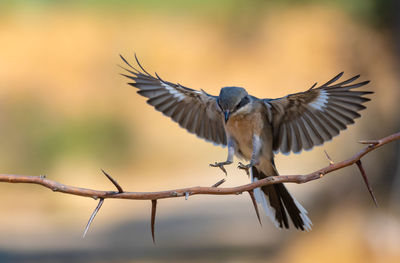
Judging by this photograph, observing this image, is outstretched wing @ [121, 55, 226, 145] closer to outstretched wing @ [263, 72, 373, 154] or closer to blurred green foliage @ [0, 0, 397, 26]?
outstretched wing @ [263, 72, 373, 154]

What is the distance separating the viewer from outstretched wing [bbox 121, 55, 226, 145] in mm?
4363

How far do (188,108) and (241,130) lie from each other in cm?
49

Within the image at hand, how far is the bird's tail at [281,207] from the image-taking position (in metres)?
4.12

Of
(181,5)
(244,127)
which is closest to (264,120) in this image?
(244,127)

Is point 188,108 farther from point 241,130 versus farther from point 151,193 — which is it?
point 151,193

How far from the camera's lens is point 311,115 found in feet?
13.4

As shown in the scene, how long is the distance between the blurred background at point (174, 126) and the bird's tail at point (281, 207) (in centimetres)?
384

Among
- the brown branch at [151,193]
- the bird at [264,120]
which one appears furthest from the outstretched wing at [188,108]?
the brown branch at [151,193]

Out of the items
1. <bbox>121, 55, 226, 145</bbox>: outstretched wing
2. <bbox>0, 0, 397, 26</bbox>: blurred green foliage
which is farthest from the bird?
<bbox>0, 0, 397, 26</bbox>: blurred green foliage

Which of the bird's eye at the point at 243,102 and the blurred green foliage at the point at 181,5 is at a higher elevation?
the blurred green foliage at the point at 181,5

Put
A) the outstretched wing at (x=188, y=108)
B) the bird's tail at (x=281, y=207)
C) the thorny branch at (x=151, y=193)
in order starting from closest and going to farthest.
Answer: the thorny branch at (x=151, y=193) → the bird's tail at (x=281, y=207) → the outstretched wing at (x=188, y=108)

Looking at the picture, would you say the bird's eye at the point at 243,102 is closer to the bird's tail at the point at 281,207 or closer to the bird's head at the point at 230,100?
the bird's head at the point at 230,100

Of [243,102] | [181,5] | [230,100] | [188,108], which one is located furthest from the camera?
[181,5]

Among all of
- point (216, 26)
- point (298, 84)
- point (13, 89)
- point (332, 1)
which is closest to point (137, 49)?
point (216, 26)
